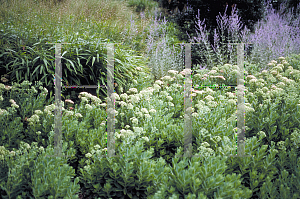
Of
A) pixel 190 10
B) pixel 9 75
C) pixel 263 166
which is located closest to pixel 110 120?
pixel 263 166

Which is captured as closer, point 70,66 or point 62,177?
point 62,177

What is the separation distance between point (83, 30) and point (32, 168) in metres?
3.45

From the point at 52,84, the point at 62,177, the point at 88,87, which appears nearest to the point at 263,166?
the point at 62,177

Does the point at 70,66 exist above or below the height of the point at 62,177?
above

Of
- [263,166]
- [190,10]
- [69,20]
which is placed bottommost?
[263,166]

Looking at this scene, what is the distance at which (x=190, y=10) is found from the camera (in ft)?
22.5

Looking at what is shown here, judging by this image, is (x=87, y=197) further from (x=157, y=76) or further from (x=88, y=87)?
(x=157, y=76)

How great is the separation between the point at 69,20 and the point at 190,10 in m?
3.99

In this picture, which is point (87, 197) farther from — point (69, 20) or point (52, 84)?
point (69, 20)

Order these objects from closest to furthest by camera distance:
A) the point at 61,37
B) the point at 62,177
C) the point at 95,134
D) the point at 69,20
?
the point at 62,177
the point at 95,134
the point at 61,37
the point at 69,20

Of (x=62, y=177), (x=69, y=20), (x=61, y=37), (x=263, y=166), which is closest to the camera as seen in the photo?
(x=62, y=177)

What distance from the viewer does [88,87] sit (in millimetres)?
3529

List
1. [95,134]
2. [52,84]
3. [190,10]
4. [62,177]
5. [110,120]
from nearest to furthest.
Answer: [62,177], [110,120], [95,134], [52,84], [190,10]

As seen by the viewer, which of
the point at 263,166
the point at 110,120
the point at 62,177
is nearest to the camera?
the point at 62,177
